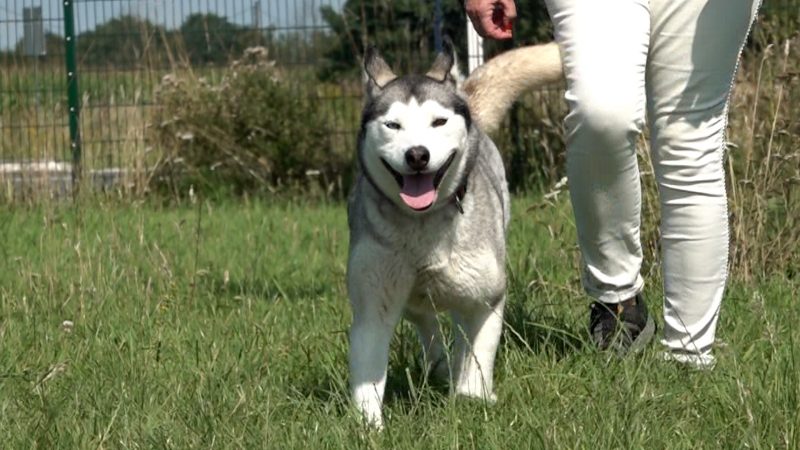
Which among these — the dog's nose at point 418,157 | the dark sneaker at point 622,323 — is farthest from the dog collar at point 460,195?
the dark sneaker at point 622,323

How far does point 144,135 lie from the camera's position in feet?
34.5

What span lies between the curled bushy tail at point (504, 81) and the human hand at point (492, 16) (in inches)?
16.6

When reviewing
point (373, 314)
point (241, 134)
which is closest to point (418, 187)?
point (373, 314)

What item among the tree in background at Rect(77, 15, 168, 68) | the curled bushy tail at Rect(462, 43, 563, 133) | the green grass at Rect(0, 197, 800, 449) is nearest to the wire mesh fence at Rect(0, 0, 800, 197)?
the tree in background at Rect(77, 15, 168, 68)

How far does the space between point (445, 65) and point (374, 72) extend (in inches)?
8.3

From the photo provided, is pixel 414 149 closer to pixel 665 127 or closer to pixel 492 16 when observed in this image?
pixel 492 16

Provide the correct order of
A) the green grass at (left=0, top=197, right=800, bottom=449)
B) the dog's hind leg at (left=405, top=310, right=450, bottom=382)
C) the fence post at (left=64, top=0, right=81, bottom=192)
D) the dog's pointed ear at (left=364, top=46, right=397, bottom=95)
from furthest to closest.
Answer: the fence post at (left=64, top=0, right=81, bottom=192) → the dog's hind leg at (left=405, top=310, right=450, bottom=382) → the dog's pointed ear at (left=364, top=46, right=397, bottom=95) → the green grass at (left=0, top=197, right=800, bottom=449)

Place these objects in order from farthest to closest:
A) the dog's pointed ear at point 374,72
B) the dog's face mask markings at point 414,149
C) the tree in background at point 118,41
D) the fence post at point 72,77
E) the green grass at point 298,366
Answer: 1. the tree in background at point 118,41
2. the fence post at point 72,77
3. the dog's pointed ear at point 374,72
4. the dog's face mask markings at point 414,149
5. the green grass at point 298,366

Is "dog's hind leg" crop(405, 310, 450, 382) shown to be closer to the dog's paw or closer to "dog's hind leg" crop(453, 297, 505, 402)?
"dog's hind leg" crop(453, 297, 505, 402)

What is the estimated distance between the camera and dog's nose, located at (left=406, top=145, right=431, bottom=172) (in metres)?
3.84

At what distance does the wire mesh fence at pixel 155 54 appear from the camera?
34.8 ft

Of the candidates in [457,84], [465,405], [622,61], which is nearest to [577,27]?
[622,61]

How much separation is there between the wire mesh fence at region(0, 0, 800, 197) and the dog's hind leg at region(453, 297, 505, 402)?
6.51 meters

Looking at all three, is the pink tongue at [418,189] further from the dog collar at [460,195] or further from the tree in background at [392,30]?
the tree in background at [392,30]
